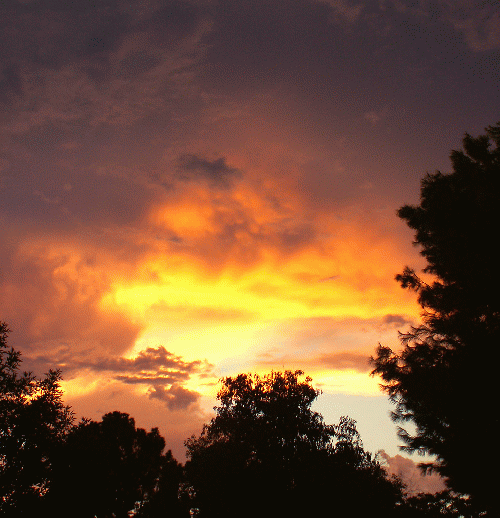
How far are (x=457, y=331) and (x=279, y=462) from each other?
22823 millimetres

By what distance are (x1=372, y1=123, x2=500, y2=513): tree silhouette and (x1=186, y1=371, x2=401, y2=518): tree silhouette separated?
14989 mm

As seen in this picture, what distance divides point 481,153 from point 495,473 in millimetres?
13141

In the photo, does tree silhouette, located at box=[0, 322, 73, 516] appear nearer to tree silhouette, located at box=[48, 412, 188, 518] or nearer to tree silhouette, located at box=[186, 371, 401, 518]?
tree silhouette, located at box=[48, 412, 188, 518]

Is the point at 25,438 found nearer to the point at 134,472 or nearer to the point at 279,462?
the point at 279,462

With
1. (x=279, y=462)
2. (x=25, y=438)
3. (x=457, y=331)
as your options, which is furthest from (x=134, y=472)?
(x=457, y=331)

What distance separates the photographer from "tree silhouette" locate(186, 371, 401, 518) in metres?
29.0

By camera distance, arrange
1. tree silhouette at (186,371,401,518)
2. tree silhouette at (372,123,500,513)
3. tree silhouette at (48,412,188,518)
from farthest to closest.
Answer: tree silhouette at (48,412,188,518) < tree silhouette at (186,371,401,518) < tree silhouette at (372,123,500,513)

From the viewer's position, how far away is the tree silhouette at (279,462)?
1141 inches

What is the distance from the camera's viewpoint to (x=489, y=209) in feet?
47.2

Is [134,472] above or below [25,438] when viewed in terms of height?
below

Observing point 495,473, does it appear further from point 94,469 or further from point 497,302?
point 94,469

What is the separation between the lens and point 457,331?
14109mm

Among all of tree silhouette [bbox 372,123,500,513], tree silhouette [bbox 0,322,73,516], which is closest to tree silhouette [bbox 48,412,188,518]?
tree silhouette [bbox 0,322,73,516]

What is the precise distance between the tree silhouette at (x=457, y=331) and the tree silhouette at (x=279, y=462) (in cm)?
1499
